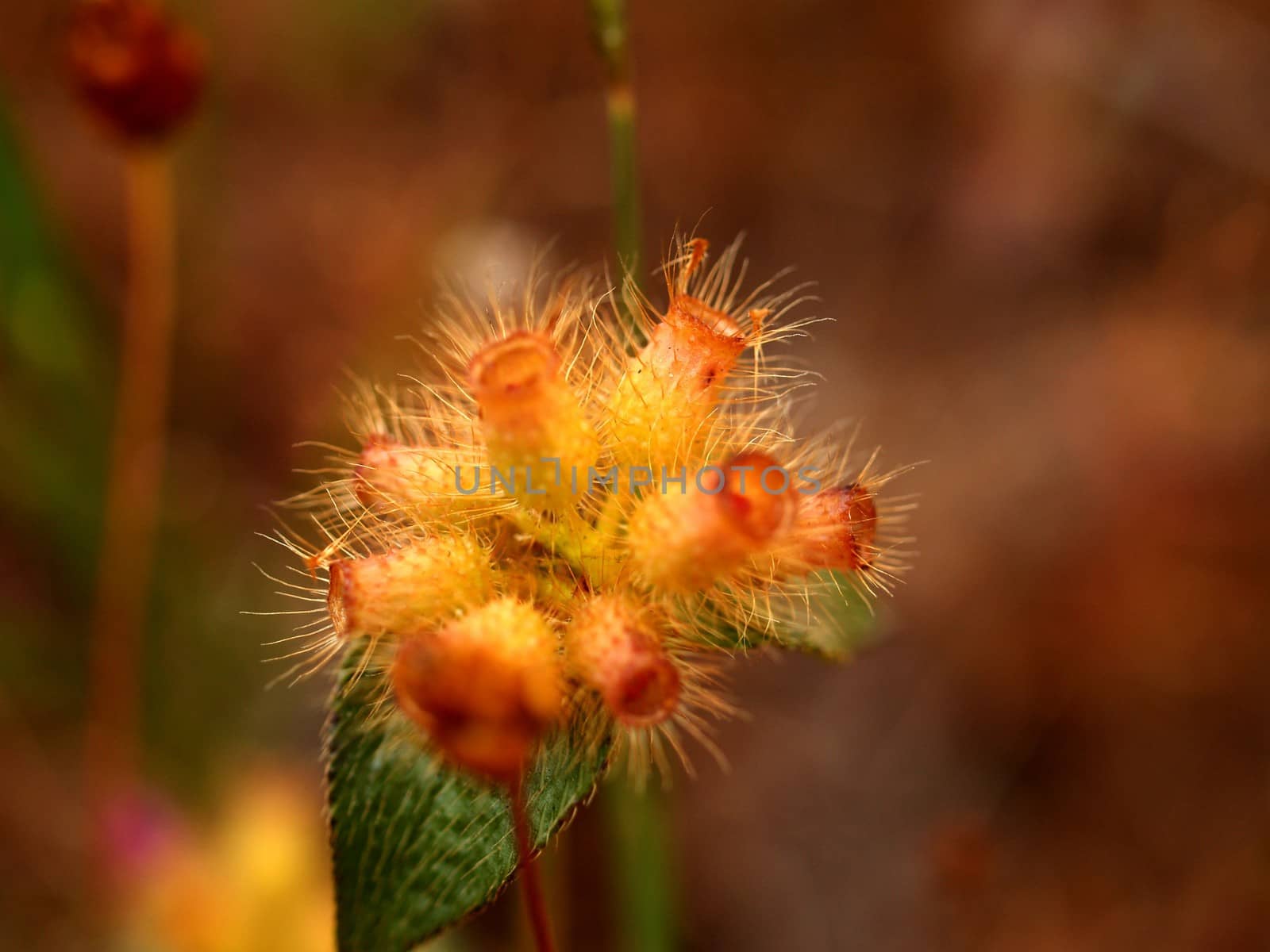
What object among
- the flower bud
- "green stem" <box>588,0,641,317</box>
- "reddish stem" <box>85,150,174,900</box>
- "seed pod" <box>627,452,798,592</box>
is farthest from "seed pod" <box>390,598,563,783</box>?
"reddish stem" <box>85,150,174,900</box>

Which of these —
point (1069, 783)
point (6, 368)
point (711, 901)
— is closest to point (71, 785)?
point (6, 368)

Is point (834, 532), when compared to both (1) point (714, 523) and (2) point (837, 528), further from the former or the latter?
(1) point (714, 523)

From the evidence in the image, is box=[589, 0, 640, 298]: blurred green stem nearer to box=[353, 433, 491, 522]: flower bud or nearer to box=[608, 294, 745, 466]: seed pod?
box=[608, 294, 745, 466]: seed pod

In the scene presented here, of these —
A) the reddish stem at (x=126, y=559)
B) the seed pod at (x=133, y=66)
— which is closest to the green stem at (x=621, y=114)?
the seed pod at (x=133, y=66)

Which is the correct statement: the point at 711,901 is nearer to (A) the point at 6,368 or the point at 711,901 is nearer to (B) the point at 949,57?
(A) the point at 6,368

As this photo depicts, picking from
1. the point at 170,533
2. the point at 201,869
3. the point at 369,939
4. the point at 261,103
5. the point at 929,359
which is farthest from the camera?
the point at 261,103

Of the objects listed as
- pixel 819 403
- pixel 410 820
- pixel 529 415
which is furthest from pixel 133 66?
pixel 819 403
